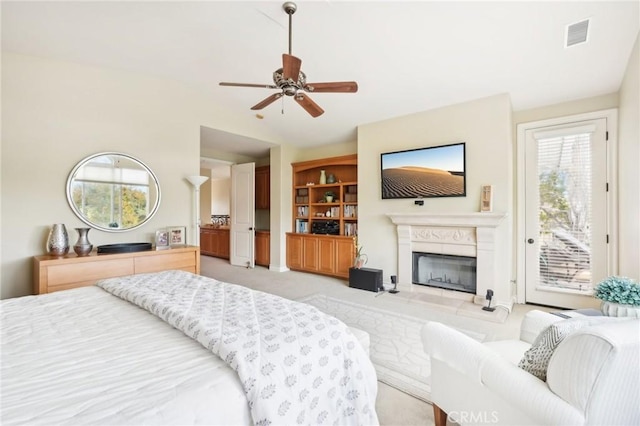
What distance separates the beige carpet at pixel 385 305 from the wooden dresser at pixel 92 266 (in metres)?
1.57

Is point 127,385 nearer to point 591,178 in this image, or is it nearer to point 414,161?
point 414,161

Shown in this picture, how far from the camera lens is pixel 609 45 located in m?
2.66

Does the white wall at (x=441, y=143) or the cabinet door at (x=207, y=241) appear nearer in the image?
the white wall at (x=441, y=143)

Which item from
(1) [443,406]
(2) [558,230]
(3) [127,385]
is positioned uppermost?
(2) [558,230]

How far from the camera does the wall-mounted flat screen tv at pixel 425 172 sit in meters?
3.96

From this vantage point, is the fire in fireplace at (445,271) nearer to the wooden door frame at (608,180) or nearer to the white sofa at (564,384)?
the wooden door frame at (608,180)

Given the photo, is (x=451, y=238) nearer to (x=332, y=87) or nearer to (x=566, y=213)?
(x=566, y=213)

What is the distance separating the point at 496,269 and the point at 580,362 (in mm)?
3130

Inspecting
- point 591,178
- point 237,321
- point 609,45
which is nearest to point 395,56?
point 609,45

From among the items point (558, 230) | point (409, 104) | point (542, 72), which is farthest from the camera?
point (409, 104)

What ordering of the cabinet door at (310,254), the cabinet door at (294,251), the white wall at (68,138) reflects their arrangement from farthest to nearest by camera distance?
1. the cabinet door at (294,251)
2. the cabinet door at (310,254)
3. the white wall at (68,138)

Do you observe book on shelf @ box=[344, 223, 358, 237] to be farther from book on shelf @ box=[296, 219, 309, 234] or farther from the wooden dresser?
the wooden dresser

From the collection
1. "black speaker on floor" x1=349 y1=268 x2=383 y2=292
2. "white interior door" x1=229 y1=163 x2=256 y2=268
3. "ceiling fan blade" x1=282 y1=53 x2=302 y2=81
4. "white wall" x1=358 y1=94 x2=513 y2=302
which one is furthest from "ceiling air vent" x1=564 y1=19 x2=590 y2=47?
"white interior door" x1=229 y1=163 x2=256 y2=268

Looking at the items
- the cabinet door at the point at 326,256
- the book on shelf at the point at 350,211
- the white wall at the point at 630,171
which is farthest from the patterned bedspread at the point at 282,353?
the book on shelf at the point at 350,211
